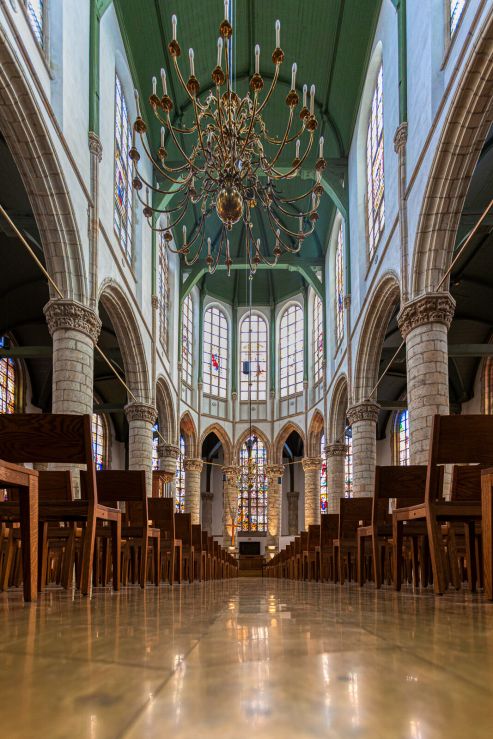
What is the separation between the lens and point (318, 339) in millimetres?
27562

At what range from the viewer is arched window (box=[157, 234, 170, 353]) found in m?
21.3

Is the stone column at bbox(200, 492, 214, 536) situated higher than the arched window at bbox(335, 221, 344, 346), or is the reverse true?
the arched window at bbox(335, 221, 344, 346)

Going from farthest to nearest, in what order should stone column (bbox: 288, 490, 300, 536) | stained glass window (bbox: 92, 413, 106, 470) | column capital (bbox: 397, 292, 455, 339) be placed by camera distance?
stone column (bbox: 288, 490, 300, 536)
stained glass window (bbox: 92, 413, 106, 470)
column capital (bbox: 397, 292, 455, 339)

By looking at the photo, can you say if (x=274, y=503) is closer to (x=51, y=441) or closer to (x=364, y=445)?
(x=364, y=445)

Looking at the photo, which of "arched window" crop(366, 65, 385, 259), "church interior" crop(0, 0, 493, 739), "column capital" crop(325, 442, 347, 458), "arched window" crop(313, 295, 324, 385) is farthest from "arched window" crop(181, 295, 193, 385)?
"arched window" crop(366, 65, 385, 259)

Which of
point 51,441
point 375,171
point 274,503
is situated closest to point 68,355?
point 51,441

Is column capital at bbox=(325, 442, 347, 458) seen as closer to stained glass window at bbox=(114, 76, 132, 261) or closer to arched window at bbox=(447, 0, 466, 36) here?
stained glass window at bbox=(114, 76, 132, 261)

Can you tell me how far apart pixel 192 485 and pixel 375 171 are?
52.7 ft

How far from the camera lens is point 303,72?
18.5 metres

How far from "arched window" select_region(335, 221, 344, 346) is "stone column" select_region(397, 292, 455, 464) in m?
9.58

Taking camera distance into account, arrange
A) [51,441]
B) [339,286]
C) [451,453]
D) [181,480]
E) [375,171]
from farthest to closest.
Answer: [181,480] → [339,286] → [375,171] → [451,453] → [51,441]

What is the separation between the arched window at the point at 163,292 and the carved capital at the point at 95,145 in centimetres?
747

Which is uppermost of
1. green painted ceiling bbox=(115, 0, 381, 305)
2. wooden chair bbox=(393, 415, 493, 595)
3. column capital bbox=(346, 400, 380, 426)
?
green painted ceiling bbox=(115, 0, 381, 305)

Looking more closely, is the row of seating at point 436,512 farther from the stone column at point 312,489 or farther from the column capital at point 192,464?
the column capital at point 192,464
